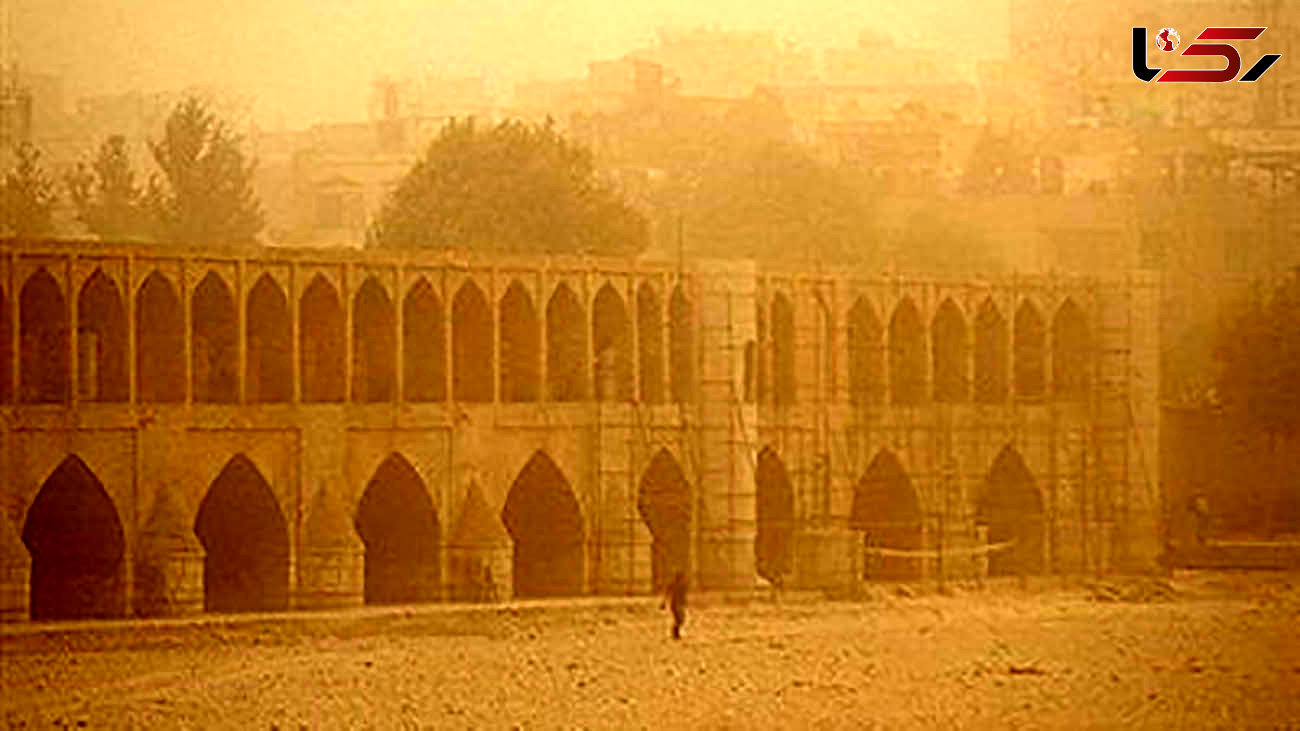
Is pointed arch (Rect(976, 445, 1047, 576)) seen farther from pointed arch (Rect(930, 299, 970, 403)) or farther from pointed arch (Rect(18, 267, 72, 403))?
pointed arch (Rect(18, 267, 72, 403))

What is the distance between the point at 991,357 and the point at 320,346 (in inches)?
360

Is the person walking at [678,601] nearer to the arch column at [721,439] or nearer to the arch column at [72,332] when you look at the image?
the arch column at [721,439]

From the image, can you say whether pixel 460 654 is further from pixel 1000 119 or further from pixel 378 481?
pixel 1000 119

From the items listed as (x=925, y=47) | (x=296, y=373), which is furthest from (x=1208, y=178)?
(x=296, y=373)

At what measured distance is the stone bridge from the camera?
2642cm

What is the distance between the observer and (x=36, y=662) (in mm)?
23328

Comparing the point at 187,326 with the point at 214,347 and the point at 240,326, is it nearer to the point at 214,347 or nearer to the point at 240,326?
the point at 240,326

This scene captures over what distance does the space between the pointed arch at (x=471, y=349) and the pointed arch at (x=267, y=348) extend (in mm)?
1974

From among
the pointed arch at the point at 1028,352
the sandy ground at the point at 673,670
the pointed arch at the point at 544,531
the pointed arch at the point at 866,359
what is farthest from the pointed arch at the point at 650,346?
the pointed arch at the point at 1028,352

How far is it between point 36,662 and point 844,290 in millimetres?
12110

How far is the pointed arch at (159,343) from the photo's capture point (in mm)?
26906

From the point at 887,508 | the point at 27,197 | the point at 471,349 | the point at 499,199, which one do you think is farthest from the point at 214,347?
the point at 499,199

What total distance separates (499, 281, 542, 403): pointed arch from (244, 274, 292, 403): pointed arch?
8.62 feet

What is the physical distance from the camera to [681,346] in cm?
3061
